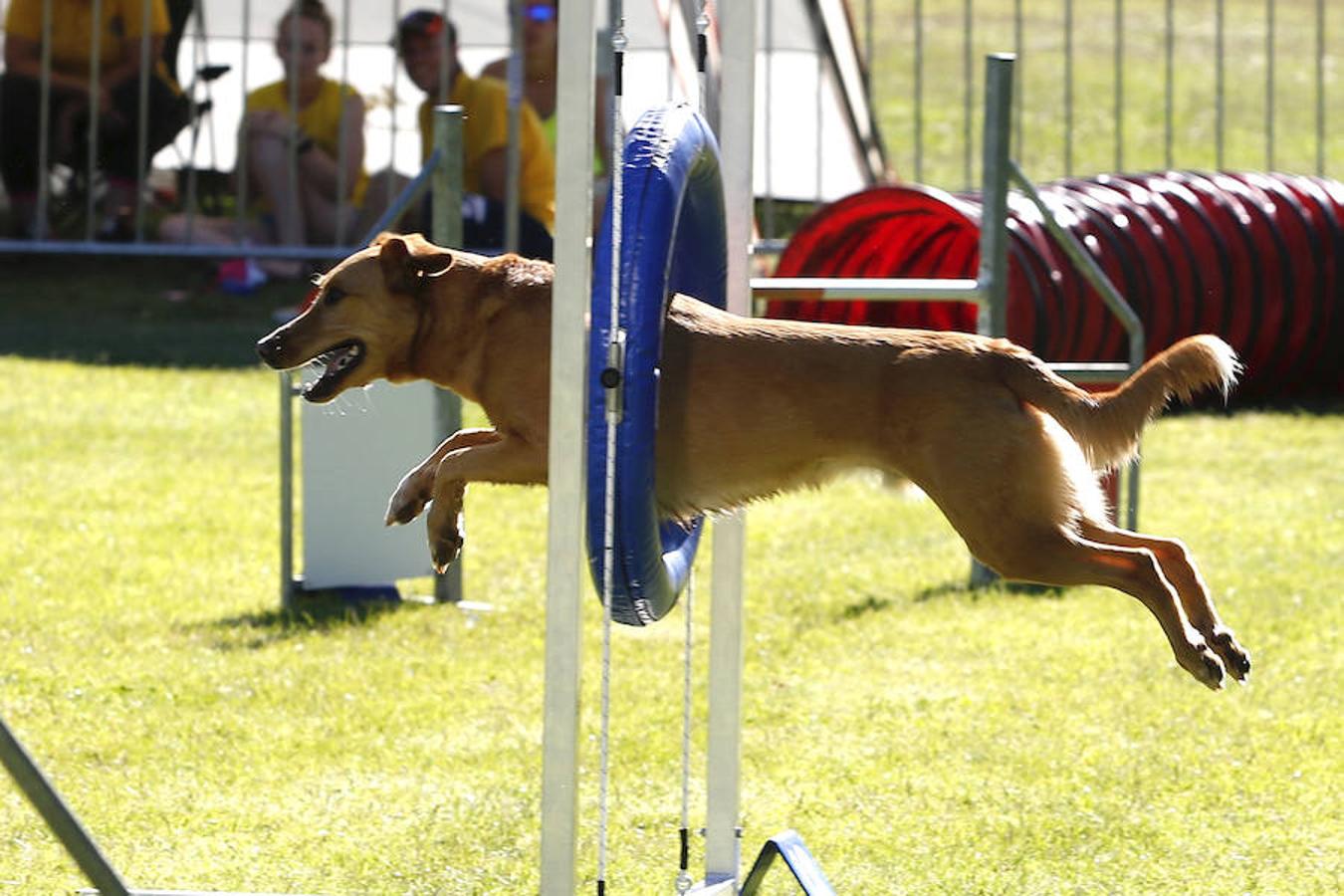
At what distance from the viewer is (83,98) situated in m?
14.1

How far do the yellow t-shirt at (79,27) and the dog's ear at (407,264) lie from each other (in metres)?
10.1

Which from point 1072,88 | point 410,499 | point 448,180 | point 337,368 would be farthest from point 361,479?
point 1072,88

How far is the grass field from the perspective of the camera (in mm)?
5543

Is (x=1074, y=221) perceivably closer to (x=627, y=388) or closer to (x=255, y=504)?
(x=255, y=504)

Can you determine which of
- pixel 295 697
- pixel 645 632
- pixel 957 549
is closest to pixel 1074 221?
pixel 957 549

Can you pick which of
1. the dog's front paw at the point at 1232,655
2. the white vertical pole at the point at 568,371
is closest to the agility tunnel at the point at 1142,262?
the dog's front paw at the point at 1232,655

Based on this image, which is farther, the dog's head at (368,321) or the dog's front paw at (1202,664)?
the dog's head at (368,321)

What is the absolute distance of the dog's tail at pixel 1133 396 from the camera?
176 inches

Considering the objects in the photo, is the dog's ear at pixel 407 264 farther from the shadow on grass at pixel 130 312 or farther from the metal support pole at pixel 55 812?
the shadow on grass at pixel 130 312

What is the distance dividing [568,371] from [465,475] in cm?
53

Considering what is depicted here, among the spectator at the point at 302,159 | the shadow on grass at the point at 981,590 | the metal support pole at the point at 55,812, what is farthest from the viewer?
the spectator at the point at 302,159

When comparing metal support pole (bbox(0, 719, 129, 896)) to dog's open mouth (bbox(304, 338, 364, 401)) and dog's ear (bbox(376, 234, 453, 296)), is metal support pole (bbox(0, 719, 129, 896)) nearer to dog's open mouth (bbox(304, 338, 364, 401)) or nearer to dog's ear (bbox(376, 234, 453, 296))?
dog's open mouth (bbox(304, 338, 364, 401))

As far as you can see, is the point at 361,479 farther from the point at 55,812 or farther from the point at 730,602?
the point at 55,812

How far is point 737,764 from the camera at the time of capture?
504cm
